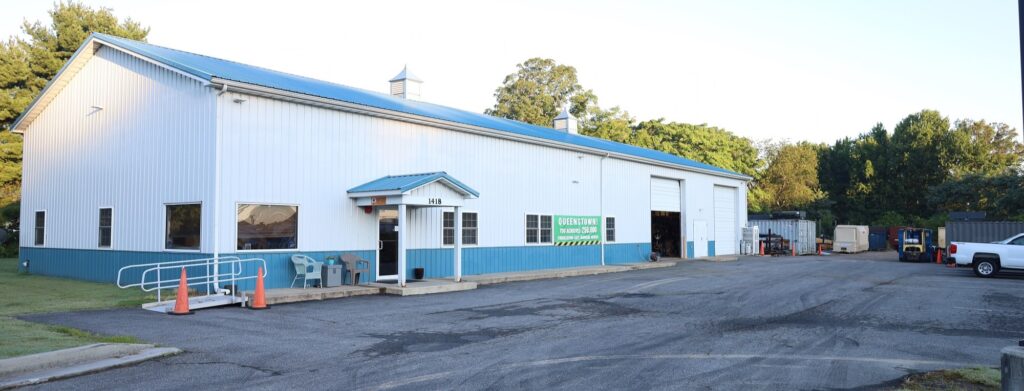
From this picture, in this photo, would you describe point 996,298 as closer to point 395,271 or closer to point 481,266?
point 481,266

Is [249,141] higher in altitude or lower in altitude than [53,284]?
higher

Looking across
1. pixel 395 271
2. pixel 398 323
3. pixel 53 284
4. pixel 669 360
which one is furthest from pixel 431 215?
pixel 669 360

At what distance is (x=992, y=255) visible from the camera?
2325cm

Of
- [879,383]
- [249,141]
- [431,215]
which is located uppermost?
[249,141]

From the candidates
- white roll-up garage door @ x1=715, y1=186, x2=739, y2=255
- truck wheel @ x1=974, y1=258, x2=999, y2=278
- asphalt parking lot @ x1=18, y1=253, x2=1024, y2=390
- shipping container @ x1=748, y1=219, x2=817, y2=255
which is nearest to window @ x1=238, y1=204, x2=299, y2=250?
asphalt parking lot @ x1=18, y1=253, x2=1024, y2=390

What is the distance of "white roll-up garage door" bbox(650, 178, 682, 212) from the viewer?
3233cm

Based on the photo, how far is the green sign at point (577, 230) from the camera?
25.9m

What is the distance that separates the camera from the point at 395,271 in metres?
19.8

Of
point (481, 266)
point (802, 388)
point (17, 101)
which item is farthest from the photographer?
point (17, 101)

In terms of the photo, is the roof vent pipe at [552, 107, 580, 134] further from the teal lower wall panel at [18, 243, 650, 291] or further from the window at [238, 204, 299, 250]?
the window at [238, 204, 299, 250]

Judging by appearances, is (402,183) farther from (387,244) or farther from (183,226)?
(183,226)

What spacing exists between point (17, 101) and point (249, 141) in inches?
1204

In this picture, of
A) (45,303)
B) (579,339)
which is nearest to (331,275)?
(45,303)

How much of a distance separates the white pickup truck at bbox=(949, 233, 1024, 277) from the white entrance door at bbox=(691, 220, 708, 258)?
12.3 m
